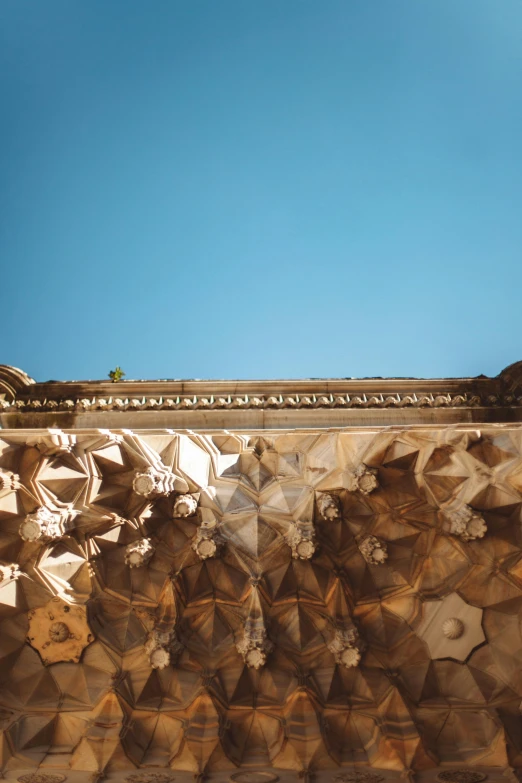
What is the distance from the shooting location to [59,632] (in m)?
9.30

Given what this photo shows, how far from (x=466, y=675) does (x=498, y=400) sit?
537cm

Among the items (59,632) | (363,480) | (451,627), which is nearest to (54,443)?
(59,632)

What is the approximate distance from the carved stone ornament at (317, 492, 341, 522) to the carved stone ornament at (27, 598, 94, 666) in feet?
12.8

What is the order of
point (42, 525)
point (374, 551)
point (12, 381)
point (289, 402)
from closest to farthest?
1. point (42, 525)
2. point (374, 551)
3. point (289, 402)
4. point (12, 381)

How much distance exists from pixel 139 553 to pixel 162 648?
143 centimetres

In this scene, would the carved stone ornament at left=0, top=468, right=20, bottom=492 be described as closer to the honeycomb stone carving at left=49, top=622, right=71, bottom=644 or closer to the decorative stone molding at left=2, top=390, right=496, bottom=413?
the honeycomb stone carving at left=49, top=622, right=71, bottom=644

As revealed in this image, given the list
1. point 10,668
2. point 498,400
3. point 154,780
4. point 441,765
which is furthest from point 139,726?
Result: point 498,400

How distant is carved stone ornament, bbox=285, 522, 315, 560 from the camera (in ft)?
30.6

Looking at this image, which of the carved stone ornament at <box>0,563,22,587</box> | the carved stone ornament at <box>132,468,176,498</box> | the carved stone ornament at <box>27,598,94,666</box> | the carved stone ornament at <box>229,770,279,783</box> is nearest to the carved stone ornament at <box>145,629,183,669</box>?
the carved stone ornament at <box>27,598,94,666</box>

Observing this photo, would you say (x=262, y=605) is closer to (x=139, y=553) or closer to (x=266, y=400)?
(x=139, y=553)

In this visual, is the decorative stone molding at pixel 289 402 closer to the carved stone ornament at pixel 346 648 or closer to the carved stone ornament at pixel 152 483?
the carved stone ornament at pixel 152 483

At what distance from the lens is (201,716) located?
29.1ft

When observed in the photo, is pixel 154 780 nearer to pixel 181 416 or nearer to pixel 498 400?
pixel 181 416

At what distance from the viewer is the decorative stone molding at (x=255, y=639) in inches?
356
